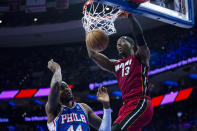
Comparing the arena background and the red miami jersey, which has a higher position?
the red miami jersey

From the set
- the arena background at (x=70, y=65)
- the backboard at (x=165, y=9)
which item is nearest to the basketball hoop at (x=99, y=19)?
the backboard at (x=165, y=9)

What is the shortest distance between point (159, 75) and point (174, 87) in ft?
3.65

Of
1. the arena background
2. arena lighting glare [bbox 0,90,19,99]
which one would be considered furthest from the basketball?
arena lighting glare [bbox 0,90,19,99]

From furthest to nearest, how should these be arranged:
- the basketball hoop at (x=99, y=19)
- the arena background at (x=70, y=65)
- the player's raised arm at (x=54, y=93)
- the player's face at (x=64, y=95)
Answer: the arena background at (x=70, y=65), the basketball hoop at (x=99, y=19), the player's face at (x=64, y=95), the player's raised arm at (x=54, y=93)

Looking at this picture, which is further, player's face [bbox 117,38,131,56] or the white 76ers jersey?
player's face [bbox 117,38,131,56]

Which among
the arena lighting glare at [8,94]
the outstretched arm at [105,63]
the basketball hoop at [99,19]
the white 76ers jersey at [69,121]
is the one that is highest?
the basketball hoop at [99,19]

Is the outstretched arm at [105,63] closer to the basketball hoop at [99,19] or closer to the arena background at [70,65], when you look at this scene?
the basketball hoop at [99,19]

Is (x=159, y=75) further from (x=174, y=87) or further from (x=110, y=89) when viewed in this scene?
(x=110, y=89)

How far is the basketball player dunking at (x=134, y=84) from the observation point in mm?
3426

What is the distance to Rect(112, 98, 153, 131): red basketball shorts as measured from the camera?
337 cm

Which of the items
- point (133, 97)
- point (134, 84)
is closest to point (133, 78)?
point (134, 84)

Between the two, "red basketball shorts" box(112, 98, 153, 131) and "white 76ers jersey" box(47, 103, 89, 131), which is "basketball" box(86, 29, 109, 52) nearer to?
"red basketball shorts" box(112, 98, 153, 131)

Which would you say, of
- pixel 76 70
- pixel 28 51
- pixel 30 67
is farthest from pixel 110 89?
pixel 28 51

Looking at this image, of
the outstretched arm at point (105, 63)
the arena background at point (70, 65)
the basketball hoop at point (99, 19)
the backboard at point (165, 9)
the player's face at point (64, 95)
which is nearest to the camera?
the player's face at point (64, 95)
